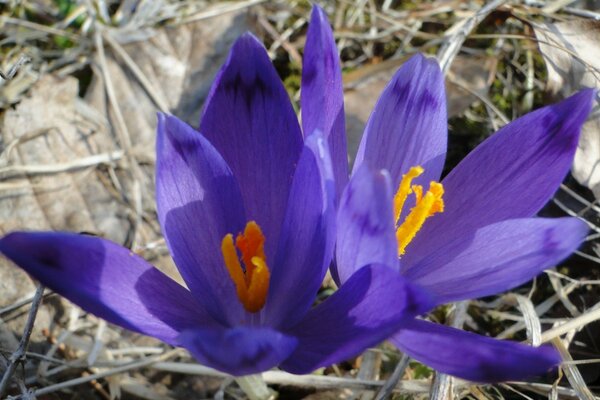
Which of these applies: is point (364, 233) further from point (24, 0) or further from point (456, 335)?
point (24, 0)

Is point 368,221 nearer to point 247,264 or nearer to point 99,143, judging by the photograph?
point 247,264

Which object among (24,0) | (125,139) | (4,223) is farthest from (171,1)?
(4,223)

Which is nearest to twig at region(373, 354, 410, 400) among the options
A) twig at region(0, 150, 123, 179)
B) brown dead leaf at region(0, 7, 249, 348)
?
brown dead leaf at region(0, 7, 249, 348)

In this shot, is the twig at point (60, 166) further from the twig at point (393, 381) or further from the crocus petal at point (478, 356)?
the crocus petal at point (478, 356)

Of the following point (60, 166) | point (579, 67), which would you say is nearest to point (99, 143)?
point (60, 166)

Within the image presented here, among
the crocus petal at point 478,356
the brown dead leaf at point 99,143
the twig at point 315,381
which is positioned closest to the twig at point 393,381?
the twig at point 315,381
